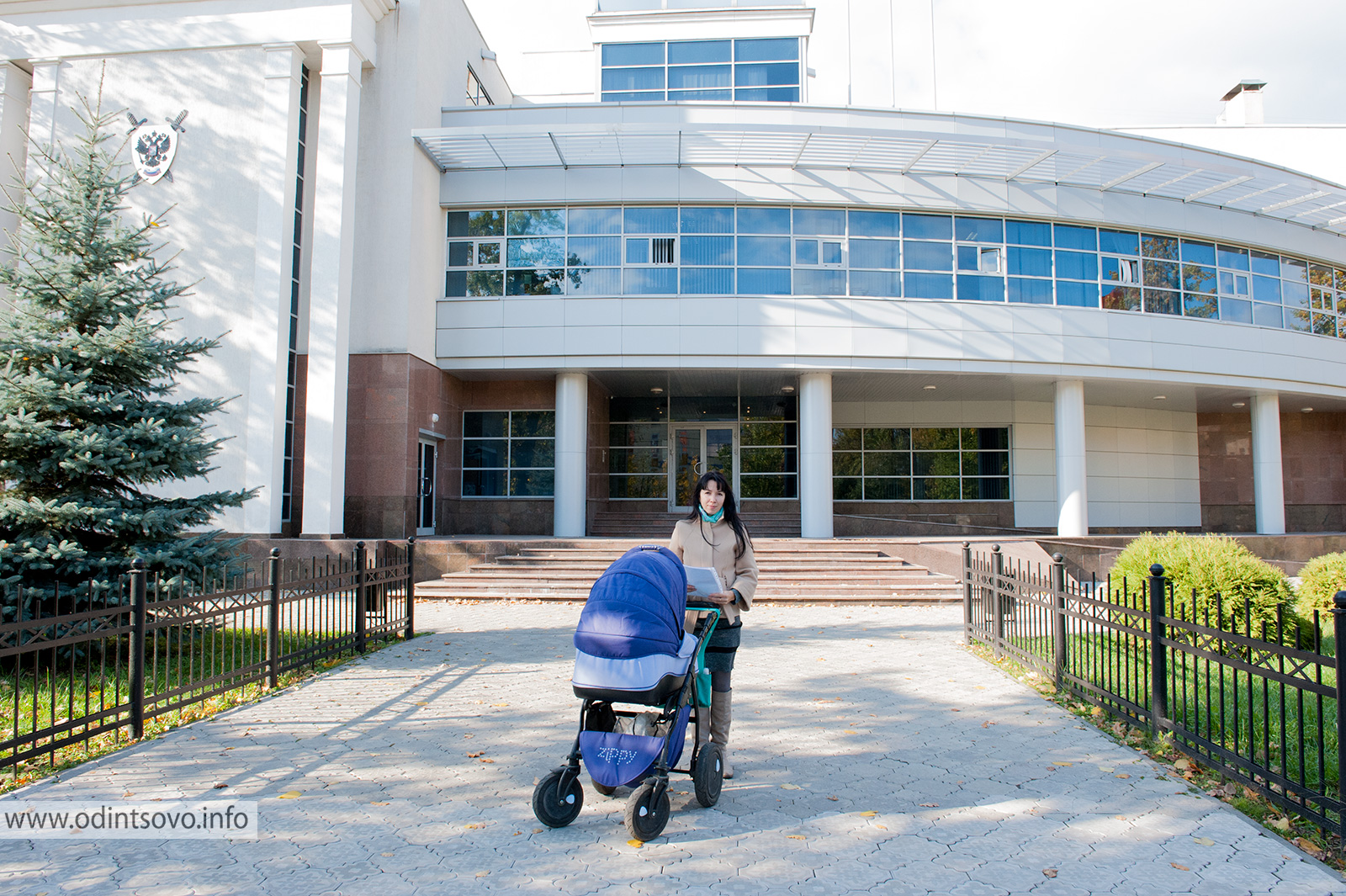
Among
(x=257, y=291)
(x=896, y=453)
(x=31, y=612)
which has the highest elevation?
(x=257, y=291)

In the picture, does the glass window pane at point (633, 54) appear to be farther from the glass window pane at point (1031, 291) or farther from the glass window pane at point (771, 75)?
the glass window pane at point (1031, 291)

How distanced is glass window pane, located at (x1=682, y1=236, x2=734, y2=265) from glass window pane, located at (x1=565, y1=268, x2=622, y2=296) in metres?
1.69

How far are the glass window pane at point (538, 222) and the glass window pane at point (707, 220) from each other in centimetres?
302

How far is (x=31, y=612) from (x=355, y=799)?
18.2ft

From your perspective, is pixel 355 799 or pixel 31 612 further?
pixel 31 612

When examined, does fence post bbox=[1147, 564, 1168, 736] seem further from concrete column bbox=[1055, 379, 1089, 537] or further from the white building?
concrete column bbox=[1055, 379, 1089, 537]

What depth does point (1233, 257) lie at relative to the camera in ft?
67.2

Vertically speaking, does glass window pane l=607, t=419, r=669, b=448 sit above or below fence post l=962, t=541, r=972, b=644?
above

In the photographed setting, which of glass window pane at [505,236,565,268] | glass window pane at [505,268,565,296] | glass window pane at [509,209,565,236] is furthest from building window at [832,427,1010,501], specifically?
glass window pane at [509,209,565,236]

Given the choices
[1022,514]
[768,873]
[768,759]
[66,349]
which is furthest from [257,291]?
[1022,514]

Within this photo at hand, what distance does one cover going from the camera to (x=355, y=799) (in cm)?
432

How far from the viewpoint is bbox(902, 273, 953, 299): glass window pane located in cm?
1842

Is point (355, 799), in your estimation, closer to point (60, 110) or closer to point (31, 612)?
point (31, 612)

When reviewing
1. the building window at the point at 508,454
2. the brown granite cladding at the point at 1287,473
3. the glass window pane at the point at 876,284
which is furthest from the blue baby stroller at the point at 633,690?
the brown granite cladding at the point at 1287,473
